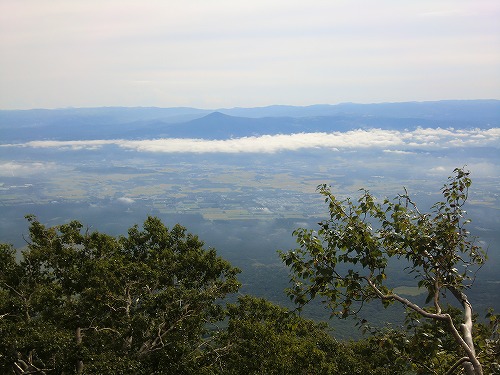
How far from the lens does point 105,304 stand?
50.0ft

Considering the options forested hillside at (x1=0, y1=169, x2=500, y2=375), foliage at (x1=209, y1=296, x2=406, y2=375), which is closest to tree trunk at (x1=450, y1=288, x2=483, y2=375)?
forested hillside at (x1=0, y1=169, x2=500, y2=375)

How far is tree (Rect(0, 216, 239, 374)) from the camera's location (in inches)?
506

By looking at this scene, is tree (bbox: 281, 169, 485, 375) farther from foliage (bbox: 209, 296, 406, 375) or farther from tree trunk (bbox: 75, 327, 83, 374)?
tree trunk (bbox: 75, 327, 83, 374)

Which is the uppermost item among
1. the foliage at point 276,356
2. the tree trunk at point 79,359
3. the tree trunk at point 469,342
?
the tree trunk at point 469,342

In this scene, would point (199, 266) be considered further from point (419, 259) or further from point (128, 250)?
point (419, 259)

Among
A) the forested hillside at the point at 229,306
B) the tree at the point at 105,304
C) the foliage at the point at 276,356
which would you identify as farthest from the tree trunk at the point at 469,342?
the tree at the point at 105,304

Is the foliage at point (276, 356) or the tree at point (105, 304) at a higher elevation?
the tree at point (105, 304)

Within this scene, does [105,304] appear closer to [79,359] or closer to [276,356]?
[79,359]

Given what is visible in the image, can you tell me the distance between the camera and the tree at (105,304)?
42.2 feet

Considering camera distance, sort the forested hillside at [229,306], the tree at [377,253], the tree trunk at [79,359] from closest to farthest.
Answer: the tree at [377,253]
the forested hillside at [229,306]
the tree trunk at [79,359]

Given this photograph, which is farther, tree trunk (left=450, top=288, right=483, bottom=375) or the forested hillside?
the forested hillside

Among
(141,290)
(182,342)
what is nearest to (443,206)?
(182,342)

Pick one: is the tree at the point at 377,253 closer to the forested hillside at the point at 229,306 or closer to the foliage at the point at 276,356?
the forested hillside at the point at 229,306

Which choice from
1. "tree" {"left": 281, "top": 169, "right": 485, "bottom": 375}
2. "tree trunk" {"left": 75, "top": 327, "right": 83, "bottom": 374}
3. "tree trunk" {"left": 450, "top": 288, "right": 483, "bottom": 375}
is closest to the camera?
"tree trunk" {"left": 450, "top": 288, "right": 483, "bottom": 375}
